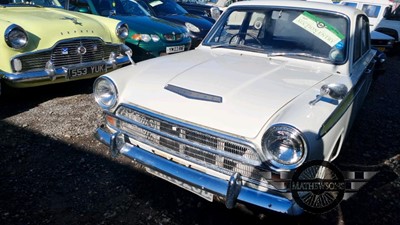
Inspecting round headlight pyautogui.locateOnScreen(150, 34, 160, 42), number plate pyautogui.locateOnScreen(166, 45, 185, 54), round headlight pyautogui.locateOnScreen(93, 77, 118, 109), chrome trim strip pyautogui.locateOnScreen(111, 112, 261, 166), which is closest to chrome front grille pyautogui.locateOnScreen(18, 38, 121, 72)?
round headlight pyautogui.locateOnScreen(150, 34, 160, 42)

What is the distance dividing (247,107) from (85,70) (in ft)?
11.1

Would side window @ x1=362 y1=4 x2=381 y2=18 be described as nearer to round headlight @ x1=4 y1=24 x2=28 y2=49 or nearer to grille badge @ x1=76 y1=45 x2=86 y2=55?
grille badge @ x1=76 y1=45 x2=86 y2=55

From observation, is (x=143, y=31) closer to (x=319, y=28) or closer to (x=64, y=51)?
(x=64, y=51)

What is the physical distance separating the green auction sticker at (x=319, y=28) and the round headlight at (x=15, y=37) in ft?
11.2

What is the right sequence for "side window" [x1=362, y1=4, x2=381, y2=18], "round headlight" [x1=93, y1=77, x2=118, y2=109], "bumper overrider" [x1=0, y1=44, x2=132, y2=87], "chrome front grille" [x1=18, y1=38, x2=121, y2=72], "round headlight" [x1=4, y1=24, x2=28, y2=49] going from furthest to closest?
"side window" [x1=362, y1=4, x2=381, y2=18] → "chrome front grille" [x1=18, y1=38, x2=121, y2=72] → "bumper overrider" [x1=0, y1=44, x2=132, y2=87] → "round headlight" [x1=4, y1=24, x2=28, y2=49] → "round headlight" [x1=93, y1=77, x2=118, y2=109]

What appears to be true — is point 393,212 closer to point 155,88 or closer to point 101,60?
point 155,88

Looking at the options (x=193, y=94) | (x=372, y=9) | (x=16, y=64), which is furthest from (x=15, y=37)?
(x=372, y=9)

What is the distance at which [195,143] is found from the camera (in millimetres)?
2365

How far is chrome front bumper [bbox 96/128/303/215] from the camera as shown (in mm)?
2115

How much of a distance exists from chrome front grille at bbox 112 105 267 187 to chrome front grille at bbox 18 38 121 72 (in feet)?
7.81

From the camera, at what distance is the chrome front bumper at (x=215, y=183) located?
2.12 m

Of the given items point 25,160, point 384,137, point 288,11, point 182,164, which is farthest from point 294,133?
point 384,137

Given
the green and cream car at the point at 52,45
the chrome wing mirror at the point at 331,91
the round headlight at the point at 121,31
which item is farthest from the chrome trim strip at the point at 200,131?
the round headlight at the point at 121,31

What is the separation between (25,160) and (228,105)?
228 cm
